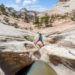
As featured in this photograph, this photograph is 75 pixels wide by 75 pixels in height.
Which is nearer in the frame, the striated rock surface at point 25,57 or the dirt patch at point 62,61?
the striated rock surface at point 25,57

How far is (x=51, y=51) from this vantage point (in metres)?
9.69

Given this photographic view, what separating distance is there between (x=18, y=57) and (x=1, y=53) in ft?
4.95

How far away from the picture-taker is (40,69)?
9.24m

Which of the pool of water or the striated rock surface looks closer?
the striated rock surface

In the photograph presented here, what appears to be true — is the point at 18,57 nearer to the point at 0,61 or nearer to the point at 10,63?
the point at 10,63

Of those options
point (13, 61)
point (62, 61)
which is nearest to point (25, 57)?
point (13, 61)

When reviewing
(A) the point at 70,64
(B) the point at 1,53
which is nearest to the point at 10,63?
(B) the point at 1,53

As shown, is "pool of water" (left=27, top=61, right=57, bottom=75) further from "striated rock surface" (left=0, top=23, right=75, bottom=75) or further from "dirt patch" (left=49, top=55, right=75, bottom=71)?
"dirt patch" (left=49, top=55, right=75, bottom=71)

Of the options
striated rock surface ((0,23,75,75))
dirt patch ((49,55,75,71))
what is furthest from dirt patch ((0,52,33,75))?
dirt patch ((49,55,75,71))

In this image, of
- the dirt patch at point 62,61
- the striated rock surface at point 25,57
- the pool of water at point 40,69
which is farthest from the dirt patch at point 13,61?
the dirt patch at point 62,61

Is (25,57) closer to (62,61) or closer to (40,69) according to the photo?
(40,69)

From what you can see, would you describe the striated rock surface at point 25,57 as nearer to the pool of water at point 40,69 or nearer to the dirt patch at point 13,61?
the dirt patch at point 13,61

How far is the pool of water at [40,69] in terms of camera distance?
8875 mm

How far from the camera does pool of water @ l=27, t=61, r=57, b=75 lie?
8.88 meters
